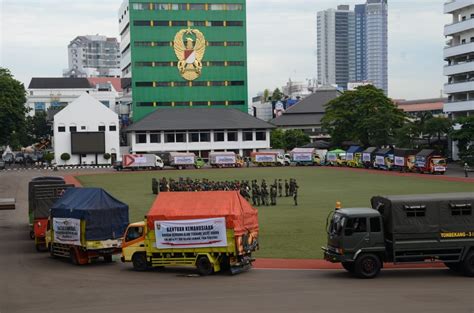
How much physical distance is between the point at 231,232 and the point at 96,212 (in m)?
5.52

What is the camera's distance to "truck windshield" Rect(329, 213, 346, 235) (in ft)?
66.9

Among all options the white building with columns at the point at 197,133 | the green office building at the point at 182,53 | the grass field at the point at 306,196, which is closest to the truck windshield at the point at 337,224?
the grass field at the point at 306,196

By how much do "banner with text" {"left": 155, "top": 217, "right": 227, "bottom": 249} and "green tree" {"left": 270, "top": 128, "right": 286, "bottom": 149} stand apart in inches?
3430

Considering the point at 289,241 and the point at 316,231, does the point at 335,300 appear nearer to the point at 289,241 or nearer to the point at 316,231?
the point at 289,241

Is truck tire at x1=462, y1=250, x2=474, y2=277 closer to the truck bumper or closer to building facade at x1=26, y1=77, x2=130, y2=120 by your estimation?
the truck bumper

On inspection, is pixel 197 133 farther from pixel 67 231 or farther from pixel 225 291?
pixel 225 291

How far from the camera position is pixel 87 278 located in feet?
70.4

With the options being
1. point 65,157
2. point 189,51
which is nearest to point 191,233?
point 65,157

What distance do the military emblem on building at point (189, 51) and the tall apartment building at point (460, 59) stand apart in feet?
131

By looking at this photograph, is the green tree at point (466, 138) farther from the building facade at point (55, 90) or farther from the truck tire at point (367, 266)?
the building facade at point (55, 90)

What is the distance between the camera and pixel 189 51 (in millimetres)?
108500

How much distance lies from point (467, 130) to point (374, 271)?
177 feet

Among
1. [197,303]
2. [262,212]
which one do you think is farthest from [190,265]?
[262,212]

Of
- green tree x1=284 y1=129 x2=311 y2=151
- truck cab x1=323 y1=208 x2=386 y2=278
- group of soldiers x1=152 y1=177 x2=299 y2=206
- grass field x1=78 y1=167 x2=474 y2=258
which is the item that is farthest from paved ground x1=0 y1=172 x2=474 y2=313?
green tree x1=284 y1=129 x2=311 y2=151
